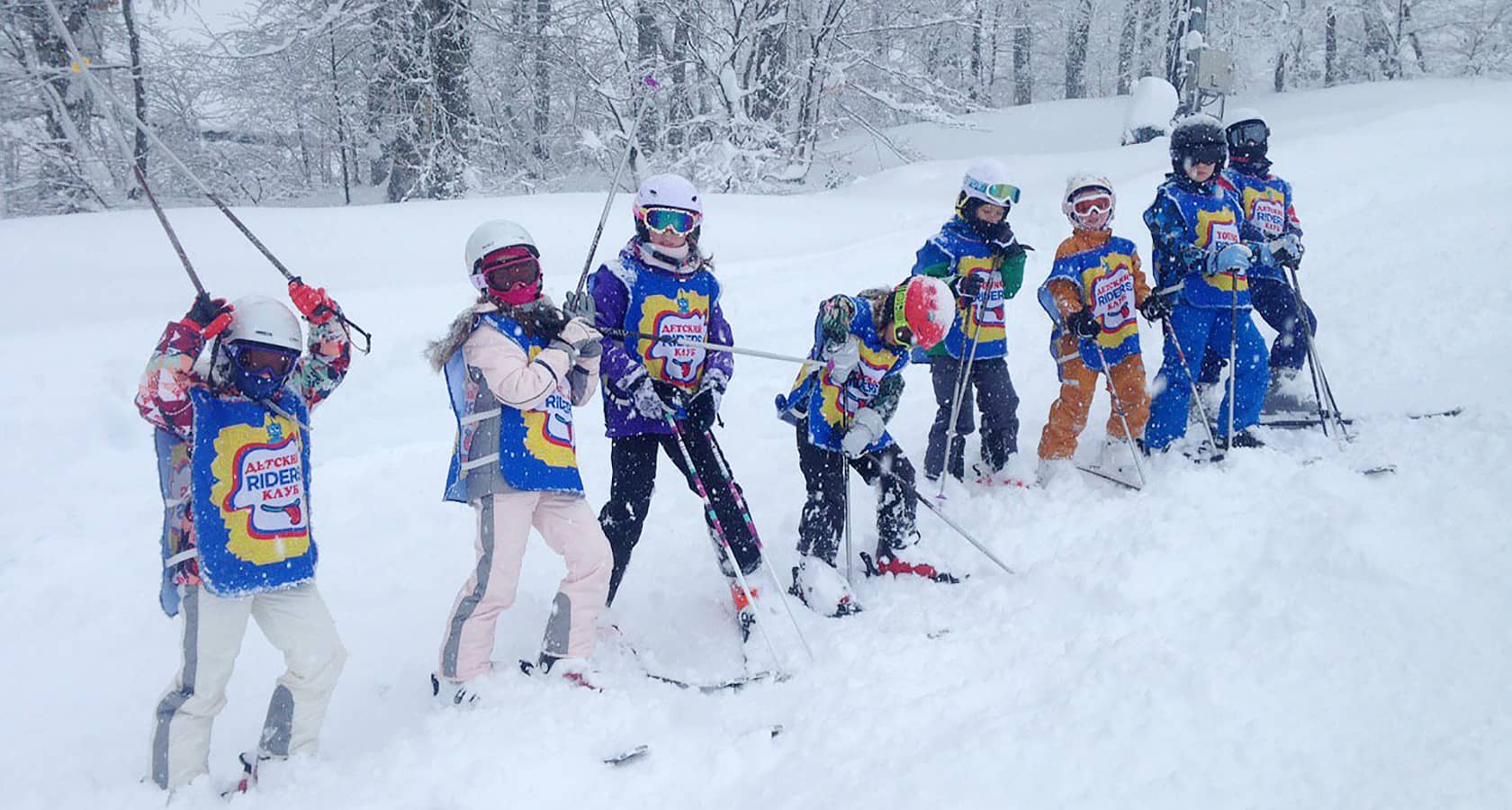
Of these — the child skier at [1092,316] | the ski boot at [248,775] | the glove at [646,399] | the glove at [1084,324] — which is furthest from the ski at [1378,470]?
the ski boot at [248,775]

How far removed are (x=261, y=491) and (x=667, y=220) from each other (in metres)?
1.94

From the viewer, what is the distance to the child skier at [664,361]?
13.0 ft

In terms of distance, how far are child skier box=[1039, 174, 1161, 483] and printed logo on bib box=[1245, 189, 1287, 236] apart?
93 cm

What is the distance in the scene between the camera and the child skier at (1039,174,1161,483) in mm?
5113

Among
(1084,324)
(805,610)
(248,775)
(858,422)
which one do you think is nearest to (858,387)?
(858,422)

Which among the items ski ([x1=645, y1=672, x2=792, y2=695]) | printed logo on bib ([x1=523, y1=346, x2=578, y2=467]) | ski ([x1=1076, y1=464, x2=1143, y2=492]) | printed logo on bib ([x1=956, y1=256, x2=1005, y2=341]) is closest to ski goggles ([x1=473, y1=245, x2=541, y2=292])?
printed logo on bib ([x1=523, y1=346, x2=578, y2=467])

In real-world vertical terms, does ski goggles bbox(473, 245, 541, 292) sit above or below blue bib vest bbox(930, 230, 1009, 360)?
above

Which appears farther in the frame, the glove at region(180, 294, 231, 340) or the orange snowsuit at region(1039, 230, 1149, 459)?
the orange snowsuit at region(1039, 230, 1149, 459)

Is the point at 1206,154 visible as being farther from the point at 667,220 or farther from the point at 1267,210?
the point at 667,220

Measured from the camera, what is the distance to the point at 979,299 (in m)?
5.00

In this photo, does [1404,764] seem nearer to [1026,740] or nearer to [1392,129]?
[1026,740]

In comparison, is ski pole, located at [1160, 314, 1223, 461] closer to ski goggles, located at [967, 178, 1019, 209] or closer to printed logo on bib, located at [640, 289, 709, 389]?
ski goggles, located at [967, 178, 1019, 209]

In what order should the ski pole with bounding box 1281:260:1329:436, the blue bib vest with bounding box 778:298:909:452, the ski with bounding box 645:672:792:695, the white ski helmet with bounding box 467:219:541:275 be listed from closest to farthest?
the white ski helmet with bounding box 467:219:541:275
the ski with bounding box 645:672:792:695
the blue bib vest with bounding box 778:298:909:452
the ski pole with bounding box 1281:260:1329:436

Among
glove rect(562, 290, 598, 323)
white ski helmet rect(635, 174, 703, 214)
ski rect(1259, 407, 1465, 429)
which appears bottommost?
ski rect(1259, 407, 1465, 429)
